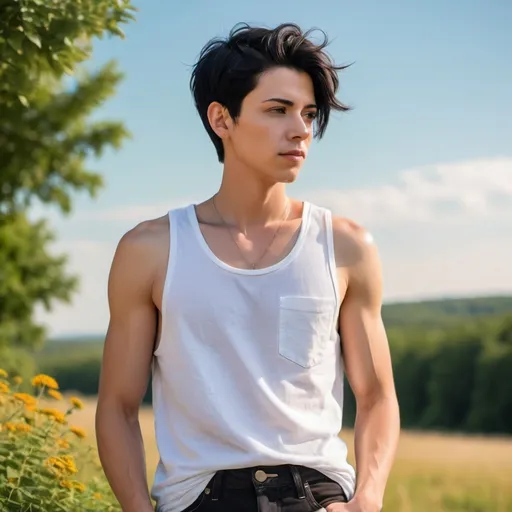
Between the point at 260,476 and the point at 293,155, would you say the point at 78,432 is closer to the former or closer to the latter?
the point at 260,476

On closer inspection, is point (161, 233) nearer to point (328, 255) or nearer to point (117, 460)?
point (328, 255)

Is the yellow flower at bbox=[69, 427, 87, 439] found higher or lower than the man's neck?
lower

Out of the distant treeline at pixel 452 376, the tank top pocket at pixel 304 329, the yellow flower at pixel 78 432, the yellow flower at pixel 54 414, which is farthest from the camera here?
the distant treeline at pixel 452 376

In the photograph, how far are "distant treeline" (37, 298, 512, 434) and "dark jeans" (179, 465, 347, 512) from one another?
136 feet

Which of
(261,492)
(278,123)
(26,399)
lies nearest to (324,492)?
(261,492)

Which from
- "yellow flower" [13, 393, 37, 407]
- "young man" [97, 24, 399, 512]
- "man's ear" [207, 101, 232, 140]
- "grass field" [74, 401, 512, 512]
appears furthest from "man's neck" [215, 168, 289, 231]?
"grass field" [74, 401, 512, 512]

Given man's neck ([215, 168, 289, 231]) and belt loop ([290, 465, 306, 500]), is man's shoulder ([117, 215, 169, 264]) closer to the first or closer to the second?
man's neck ([215, 168, 289, 231])

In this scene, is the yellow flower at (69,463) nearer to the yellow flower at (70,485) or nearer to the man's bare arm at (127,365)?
the yellow flower at (70,485)

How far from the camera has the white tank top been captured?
3023mm

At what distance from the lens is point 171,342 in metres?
3.13

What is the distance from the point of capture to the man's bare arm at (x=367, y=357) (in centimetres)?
323

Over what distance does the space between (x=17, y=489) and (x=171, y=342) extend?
136 cm

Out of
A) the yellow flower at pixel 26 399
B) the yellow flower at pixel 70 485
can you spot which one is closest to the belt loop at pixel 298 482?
the yellow flower at pixel 70 485

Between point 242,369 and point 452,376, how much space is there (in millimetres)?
47779
